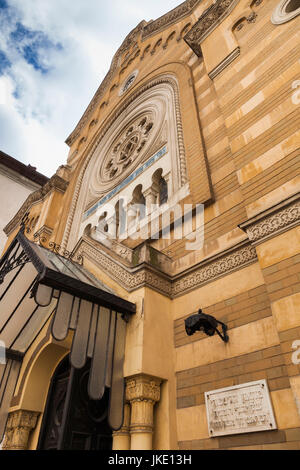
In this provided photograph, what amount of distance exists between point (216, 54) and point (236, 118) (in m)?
2.57

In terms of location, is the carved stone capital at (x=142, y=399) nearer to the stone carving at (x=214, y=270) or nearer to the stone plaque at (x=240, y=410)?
the stone plaque at (x=240, y=410)

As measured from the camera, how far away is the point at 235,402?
3986 millimetres

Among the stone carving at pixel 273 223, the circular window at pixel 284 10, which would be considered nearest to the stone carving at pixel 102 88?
the circular window at pixel 284 10

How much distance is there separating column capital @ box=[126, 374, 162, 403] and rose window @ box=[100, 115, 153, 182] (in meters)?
7.37

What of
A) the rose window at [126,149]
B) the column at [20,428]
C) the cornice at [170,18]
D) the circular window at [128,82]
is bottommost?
the column at [20,428]

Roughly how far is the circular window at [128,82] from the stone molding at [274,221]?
1204 centimetres

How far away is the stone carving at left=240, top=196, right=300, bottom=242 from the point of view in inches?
167

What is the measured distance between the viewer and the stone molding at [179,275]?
16.8ft

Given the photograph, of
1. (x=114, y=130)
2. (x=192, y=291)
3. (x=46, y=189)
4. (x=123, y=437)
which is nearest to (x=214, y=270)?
(x=192, y=291)

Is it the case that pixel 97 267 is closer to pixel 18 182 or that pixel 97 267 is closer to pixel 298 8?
pixel 298 8

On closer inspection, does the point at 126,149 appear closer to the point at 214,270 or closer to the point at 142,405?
the point at 214,270

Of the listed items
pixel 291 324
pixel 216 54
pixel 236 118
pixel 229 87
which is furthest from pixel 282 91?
pixel 291 324

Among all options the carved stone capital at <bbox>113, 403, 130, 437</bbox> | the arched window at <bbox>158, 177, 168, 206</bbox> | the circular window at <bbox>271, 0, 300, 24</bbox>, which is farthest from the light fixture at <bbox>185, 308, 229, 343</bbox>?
the circular window at <bbox>271, 0, 300, 24</bbox>

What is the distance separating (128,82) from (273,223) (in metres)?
13.2
